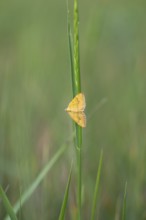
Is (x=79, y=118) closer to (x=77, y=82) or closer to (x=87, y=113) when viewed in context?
(x=77, y=82)

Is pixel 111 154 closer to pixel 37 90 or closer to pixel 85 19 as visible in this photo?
pixel 37 90

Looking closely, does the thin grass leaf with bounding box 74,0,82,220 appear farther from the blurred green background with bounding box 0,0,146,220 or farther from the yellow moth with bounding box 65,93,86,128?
the blurred green background with bounding box 0,0,146,220

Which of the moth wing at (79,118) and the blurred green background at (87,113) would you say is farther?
the blurred green background at (87,113)

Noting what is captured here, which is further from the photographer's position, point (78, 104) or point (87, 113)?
point (87, 113)

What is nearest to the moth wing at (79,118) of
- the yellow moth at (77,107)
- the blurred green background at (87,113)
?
the yellow moth at (77,107)

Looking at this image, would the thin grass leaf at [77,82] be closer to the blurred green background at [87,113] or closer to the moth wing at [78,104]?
the moth wing at [78,104]

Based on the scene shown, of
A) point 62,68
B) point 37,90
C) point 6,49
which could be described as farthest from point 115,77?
point 6,49

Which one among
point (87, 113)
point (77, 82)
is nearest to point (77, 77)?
point (77, 82)

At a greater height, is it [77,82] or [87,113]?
[77,82]

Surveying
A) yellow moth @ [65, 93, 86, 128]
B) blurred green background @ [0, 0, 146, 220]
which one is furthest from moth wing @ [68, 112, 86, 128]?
blurred green background @ [0, 0, 146, 220]
